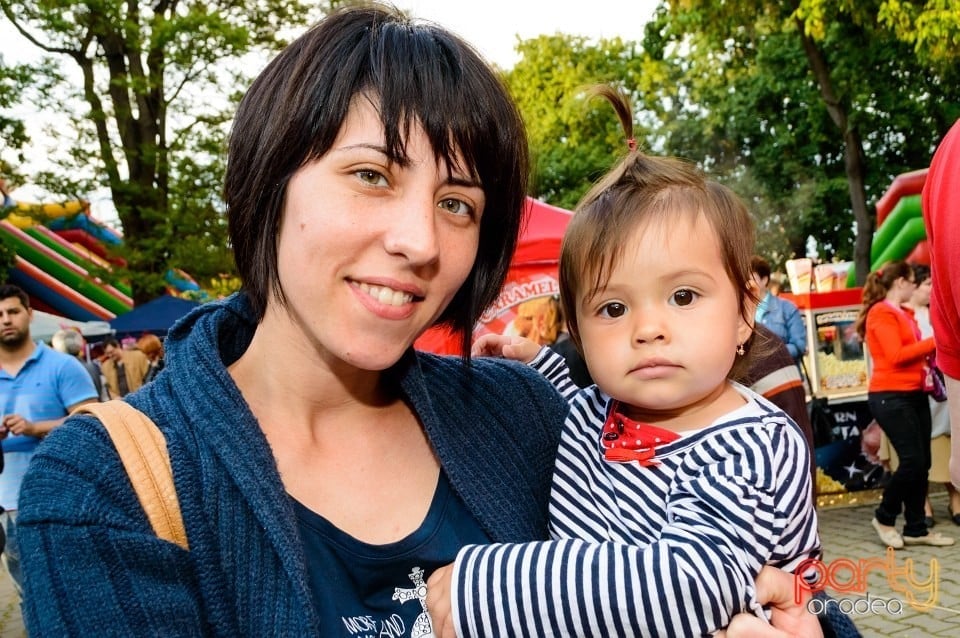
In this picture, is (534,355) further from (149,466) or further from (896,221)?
(896,221)

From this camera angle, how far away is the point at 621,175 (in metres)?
1.85

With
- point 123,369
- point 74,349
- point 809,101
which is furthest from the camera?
point 809,101

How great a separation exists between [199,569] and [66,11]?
55.6 feet

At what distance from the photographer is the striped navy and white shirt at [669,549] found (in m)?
1.39

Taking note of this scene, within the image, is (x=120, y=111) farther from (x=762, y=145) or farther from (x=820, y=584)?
(x=762, y=145)

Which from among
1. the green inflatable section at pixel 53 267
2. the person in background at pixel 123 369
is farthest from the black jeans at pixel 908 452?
the green inflatable section at pixel 53 267

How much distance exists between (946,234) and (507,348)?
4.25 ft

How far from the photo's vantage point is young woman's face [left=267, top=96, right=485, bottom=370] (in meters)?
1.44

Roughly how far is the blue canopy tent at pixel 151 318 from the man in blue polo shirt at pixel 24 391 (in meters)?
8.95

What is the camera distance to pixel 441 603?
1468 millimetres

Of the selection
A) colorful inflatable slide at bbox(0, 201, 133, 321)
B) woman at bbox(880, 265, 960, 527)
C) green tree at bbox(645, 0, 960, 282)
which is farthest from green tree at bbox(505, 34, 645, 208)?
woman at bbox(880, 265, 960, 527)

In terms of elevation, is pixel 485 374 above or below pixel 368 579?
above

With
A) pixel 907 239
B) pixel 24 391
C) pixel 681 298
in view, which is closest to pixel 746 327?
pixel 681 298

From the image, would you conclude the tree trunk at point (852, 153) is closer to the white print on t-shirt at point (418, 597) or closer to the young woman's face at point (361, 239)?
the young woman's face at point (361, 239)
